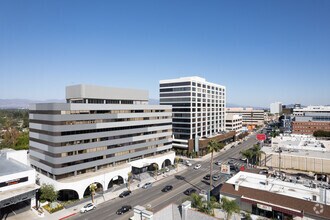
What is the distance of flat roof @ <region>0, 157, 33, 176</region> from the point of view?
172ft

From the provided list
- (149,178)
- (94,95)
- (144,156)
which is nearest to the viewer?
(94,95)

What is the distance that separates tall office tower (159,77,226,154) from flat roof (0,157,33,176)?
65953 millimetres

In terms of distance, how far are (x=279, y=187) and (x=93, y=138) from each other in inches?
1867

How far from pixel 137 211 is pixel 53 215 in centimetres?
2561

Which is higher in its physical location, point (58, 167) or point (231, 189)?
point (58, 167)

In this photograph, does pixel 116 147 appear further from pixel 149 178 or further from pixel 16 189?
pixel 16 189

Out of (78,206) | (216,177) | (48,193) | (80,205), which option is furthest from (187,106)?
(48,193)

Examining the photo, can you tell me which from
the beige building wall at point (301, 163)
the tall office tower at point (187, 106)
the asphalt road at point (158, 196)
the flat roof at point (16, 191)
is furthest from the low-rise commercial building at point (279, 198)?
the tall office tower at point (187, 106)

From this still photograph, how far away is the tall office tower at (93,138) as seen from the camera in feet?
185

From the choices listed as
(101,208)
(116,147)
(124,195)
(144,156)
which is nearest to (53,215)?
(101,208)

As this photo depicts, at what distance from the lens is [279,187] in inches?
2007

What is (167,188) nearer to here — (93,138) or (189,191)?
(189,191)

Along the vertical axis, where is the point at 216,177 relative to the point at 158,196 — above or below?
above

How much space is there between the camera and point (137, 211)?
3419cm
